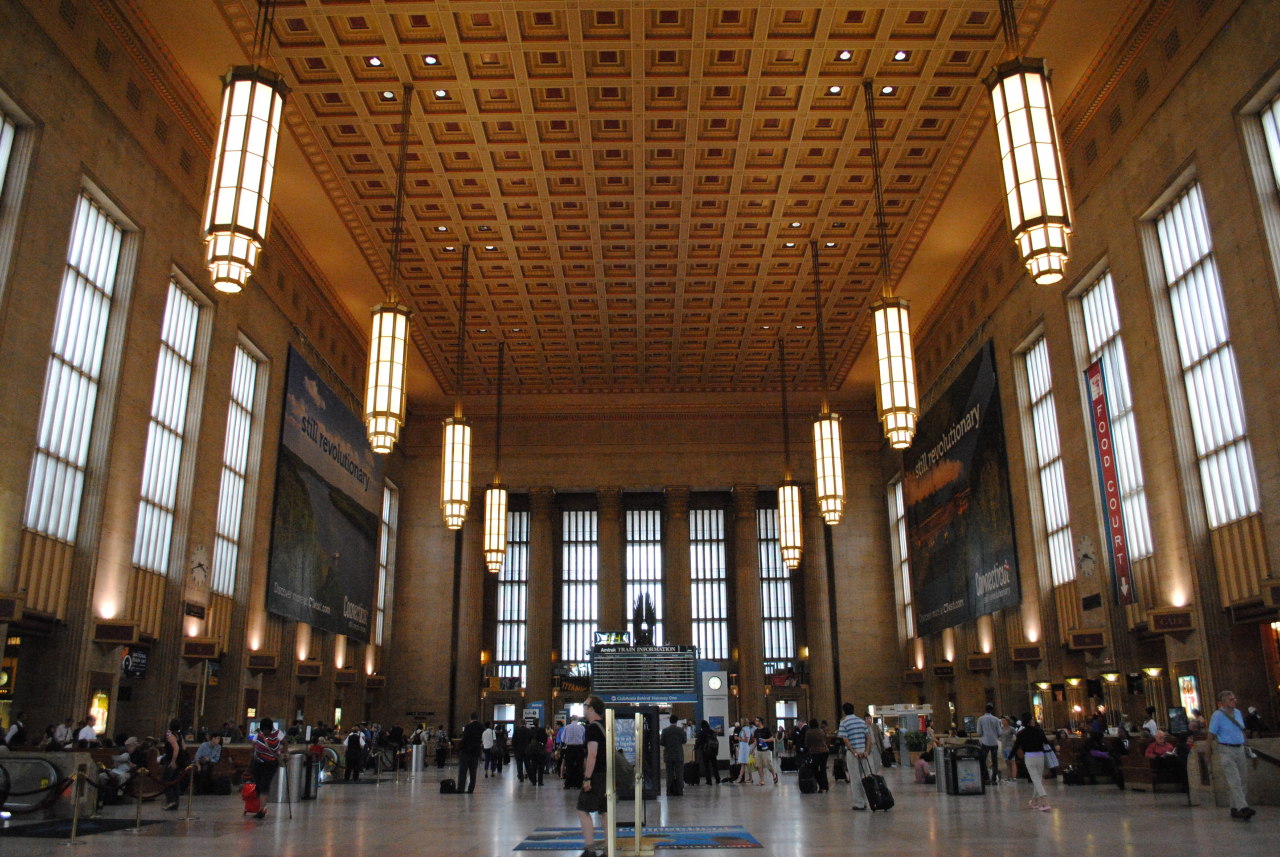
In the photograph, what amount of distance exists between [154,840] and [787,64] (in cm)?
1518

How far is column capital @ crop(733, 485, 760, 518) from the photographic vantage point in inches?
1383

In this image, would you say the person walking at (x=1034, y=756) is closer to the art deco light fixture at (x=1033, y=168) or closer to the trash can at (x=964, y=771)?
the trash can at (x=964, y=771)

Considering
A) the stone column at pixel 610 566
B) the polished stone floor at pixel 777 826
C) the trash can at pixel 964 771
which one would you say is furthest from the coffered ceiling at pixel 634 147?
the polished stone floor at pixel 777 826

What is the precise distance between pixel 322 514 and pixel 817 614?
58.2 feet

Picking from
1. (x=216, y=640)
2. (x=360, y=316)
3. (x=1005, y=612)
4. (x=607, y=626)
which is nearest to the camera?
→ (x=216, y=640)

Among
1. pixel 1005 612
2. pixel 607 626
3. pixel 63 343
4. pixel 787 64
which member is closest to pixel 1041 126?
pixel 787 64

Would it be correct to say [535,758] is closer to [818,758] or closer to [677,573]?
[818,758]

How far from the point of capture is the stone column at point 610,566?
34.2 meters

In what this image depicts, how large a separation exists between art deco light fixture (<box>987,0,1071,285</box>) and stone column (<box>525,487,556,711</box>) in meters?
27.4

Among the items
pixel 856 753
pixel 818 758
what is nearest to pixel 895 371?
pixel 856 753

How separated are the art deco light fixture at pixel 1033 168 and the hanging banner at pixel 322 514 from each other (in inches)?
763

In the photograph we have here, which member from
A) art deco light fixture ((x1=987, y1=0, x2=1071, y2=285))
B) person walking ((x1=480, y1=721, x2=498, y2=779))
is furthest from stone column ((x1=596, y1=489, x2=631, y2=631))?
art deco light fixture ((x1=987, y1=0, x2=1071, y2=285))

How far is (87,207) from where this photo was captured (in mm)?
16047

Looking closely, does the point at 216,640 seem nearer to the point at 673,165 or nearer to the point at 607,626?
the point at 673,165
